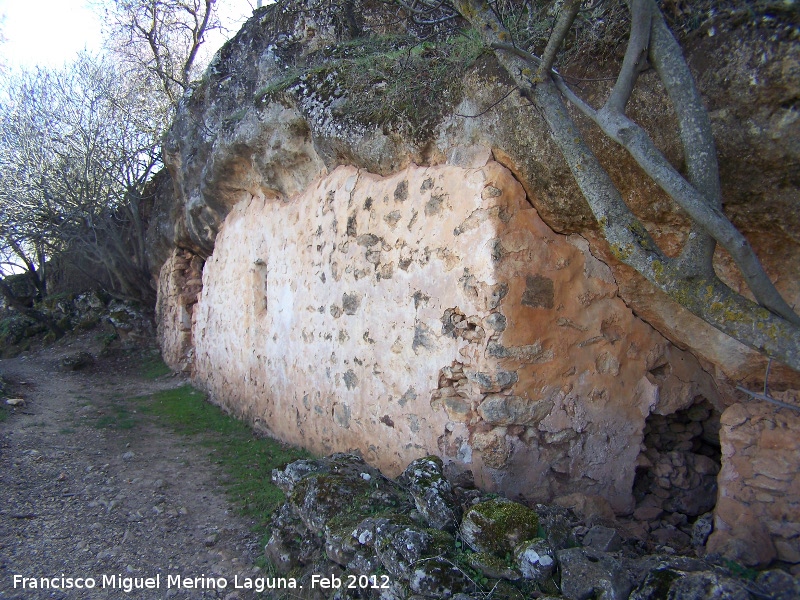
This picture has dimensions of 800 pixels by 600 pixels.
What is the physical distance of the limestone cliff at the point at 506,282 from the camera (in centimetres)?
269

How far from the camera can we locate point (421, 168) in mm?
3844

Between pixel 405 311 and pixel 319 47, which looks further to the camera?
pixel 319 47

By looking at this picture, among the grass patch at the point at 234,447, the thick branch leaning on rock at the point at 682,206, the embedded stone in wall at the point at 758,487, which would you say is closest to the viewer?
the thick branch leaning on rock at the point at 682,206

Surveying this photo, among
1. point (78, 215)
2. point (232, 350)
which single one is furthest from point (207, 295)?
point (78, 215)

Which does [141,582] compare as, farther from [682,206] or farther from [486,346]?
[682,206]

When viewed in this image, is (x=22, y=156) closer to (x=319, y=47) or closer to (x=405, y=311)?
(x=319, y=47)

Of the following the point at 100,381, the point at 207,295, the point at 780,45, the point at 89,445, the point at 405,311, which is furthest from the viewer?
the point at 100,381

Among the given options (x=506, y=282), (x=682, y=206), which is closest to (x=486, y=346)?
(x=506, y=282)

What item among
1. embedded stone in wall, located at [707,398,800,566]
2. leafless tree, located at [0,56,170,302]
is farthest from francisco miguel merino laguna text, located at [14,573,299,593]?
leafless tree, located at [0,56,170,302]

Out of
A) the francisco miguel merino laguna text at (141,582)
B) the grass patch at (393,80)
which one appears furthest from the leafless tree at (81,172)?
the francisco miguel merino laguna text at (141,582)

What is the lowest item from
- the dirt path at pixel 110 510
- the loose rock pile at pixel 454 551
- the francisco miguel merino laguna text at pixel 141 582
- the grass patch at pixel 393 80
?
the francisco miguel merino laguna text at pixel 141 582

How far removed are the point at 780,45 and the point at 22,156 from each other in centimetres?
1154

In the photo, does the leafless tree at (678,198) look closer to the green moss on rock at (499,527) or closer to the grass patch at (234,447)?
the green moss on rock at (499,527)

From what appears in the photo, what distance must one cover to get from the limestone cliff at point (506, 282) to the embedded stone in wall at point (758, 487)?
0.04 meters
